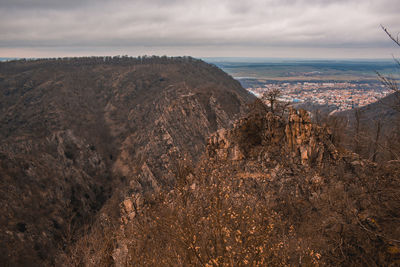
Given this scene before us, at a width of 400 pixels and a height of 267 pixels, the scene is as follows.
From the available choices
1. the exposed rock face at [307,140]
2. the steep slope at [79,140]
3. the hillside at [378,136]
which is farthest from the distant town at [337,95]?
the exposed rock face at [307,140]

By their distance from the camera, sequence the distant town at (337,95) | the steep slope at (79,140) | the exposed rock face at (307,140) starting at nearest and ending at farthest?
the exposed rock face at (307,140)
the steep slope at (79,140)
the distant town at (337,95)

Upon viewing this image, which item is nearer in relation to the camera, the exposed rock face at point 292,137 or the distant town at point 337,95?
the exposed rock face at point 292,137

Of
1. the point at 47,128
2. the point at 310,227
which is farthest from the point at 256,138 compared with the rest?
the point at 47,128

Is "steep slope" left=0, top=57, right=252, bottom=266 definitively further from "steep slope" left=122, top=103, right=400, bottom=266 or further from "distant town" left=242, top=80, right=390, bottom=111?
"distant town" left=242, top=80, right=390, bottom=111

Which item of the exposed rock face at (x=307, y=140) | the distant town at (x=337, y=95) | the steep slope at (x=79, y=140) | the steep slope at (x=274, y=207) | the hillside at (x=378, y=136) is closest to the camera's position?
the steep slope at (x=274, y=207)

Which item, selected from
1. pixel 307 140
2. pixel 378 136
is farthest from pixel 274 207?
pixel 378 136

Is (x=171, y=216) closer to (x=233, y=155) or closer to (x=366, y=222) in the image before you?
(x=366, y=222)

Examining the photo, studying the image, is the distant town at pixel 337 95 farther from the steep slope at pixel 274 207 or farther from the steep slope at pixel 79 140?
the steep slope at pixel 274 207
